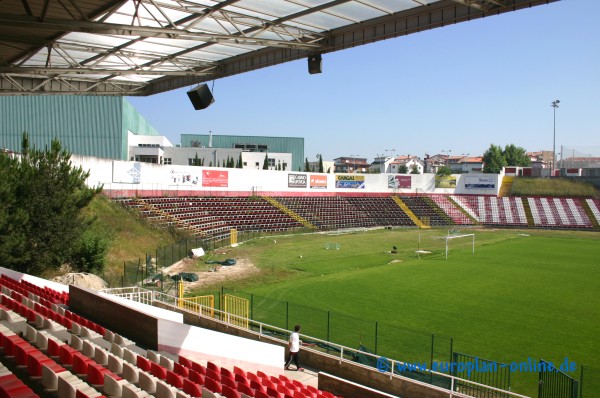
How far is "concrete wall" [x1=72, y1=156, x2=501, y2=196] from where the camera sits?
43.9 meters

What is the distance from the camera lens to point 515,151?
130m

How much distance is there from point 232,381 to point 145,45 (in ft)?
40.5

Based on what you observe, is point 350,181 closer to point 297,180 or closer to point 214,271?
point 297,180

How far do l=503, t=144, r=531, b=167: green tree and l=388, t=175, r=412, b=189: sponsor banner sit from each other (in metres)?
66.2

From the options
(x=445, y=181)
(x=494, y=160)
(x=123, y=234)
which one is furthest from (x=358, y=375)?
(x=494, y=160)

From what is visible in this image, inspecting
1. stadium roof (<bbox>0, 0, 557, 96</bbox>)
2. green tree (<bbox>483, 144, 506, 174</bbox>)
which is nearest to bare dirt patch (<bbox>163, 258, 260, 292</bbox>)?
stadium roof (<bbox>0, 0, 557, 96</bbox>)

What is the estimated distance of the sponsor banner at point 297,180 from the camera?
62250 millimetres

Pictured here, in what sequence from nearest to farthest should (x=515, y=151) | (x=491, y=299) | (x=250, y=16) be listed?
(x=250, y=16) < (x=491, y=299) < (x=515, y=151)

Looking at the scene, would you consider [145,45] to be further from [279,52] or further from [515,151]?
[515,151]

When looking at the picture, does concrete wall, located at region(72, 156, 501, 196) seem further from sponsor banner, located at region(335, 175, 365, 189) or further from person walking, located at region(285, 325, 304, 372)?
person walking, located at region(285, 325, 304, 372)

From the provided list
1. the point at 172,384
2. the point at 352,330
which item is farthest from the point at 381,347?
the point at 172,384

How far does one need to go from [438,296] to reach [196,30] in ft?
50.5

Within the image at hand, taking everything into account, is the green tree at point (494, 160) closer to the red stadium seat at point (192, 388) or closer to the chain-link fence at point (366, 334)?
the chain-link fence at point (366, 334)

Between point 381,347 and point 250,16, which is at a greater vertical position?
point 250,16
